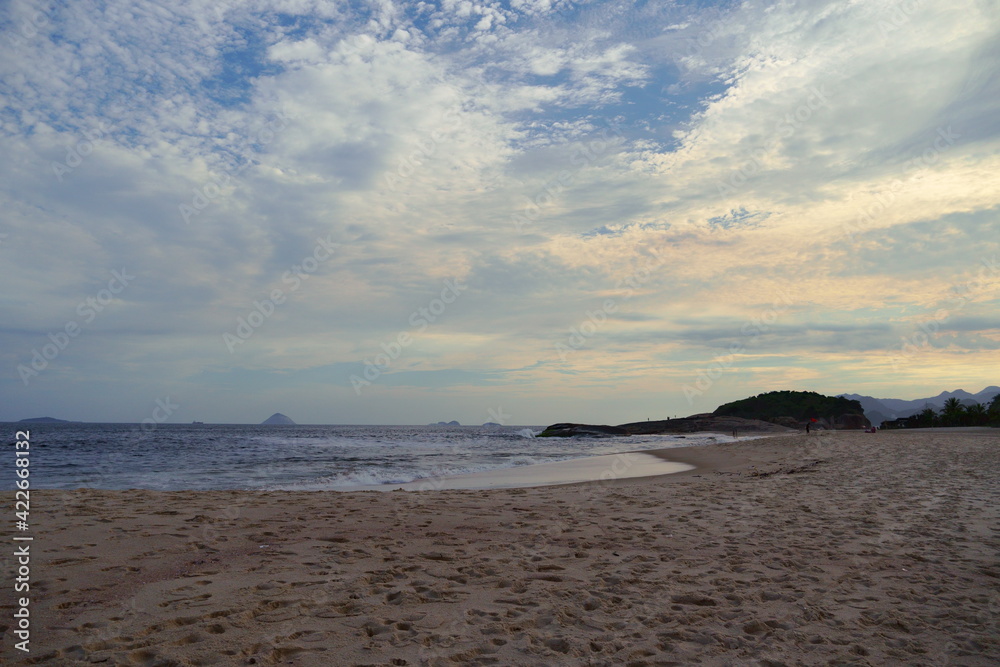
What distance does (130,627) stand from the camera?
15.1 ft

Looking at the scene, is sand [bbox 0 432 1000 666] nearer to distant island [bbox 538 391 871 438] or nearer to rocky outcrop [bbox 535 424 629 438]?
distant island [bbox 538 391 871 438]

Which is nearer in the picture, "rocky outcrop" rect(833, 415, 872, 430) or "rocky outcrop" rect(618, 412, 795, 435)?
"rocky outcrop" rect(618, 412, 795, 435)

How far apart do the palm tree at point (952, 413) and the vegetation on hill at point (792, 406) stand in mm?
25643

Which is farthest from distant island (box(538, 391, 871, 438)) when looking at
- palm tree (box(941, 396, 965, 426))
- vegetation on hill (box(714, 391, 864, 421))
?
palm tree (box(941, 396, 965, 426))

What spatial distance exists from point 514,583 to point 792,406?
12581cm

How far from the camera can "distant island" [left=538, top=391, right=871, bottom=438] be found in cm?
8568

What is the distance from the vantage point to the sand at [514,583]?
4301 mm

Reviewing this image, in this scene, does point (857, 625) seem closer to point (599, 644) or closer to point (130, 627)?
point (599, 644)

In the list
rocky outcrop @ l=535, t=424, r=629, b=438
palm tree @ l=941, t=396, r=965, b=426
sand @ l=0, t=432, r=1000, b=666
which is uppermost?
palm tree @ l=941, t=396, r=965, b=426

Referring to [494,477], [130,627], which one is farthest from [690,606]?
[494,477]

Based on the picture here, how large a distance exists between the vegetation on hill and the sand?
10792 centimetres

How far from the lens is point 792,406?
11544 centimetres

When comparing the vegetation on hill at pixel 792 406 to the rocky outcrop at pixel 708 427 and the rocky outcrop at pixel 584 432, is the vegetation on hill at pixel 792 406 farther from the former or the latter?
the rocky outcrop at pixel 584 432

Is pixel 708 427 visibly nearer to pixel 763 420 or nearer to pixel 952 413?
pixel 763 420
